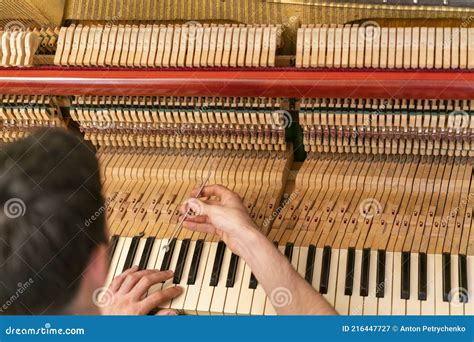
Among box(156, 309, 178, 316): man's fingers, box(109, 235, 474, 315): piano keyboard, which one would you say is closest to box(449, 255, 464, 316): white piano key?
box(109, 235, 474, 315): piano keyboard

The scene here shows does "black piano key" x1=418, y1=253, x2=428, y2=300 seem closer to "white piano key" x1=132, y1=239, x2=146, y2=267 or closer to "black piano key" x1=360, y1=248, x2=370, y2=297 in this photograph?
"black piano key" x1=360, y1=248, x2=370, y2=297

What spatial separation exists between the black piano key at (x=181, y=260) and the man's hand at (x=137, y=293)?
0.04 metres

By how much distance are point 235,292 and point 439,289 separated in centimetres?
89

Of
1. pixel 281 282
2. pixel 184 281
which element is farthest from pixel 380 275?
pixel 184 281

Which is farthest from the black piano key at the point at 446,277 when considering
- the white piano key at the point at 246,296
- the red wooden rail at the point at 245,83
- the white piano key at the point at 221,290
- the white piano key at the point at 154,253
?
the white piano key at the point at 154,253

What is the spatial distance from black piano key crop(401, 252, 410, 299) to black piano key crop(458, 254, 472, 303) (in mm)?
217

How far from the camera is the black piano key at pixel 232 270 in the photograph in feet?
10.1

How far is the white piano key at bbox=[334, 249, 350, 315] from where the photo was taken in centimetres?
294

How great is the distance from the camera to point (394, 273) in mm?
3006

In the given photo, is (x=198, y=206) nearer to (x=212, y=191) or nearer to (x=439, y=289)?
(x=212, y=191)

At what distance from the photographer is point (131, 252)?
3.28m

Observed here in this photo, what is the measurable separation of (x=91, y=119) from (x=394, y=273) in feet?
5.55

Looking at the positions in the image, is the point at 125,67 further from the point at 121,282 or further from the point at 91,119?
the point at 121,282
